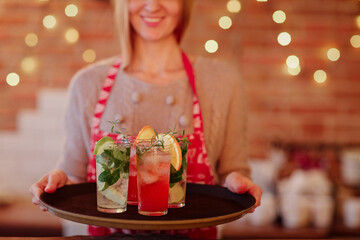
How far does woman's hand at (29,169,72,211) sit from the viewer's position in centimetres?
115

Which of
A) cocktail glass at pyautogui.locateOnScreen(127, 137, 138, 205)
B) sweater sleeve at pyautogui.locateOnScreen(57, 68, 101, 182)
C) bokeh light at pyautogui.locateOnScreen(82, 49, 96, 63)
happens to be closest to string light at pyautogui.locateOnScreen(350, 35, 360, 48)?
bokeh light at pyautogui.locateOnScreen(82, 49, 96, 63)

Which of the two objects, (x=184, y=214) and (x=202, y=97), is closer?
(x=184, y=214)

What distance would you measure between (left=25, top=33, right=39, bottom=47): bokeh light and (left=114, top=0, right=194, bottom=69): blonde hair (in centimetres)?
148

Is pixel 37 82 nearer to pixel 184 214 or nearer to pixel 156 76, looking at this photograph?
pixel 156 76

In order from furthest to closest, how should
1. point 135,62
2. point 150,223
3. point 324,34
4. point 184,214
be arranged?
1. point 324,34
2. point 135,62
3. point 184,214
4. point 150,223

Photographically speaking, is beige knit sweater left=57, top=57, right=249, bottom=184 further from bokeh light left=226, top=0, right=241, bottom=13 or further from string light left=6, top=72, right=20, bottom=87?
string light left=6, top=72, right=20, bottom=87

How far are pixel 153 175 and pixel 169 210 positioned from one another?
11cm

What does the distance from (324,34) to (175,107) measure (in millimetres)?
1648

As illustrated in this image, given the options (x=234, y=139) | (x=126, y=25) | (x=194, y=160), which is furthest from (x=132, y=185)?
(x=126, y=25)

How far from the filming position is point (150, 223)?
0.90 meters

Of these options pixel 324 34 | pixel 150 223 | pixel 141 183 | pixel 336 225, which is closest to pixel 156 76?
pixel 141 183

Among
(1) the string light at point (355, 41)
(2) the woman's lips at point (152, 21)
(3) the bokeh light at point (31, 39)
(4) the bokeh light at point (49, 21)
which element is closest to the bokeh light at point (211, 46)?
(1) the string light at point (355, 41)

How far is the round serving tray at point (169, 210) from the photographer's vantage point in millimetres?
902

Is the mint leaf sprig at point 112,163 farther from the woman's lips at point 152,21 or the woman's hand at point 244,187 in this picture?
the woman's lips at point 152,21
